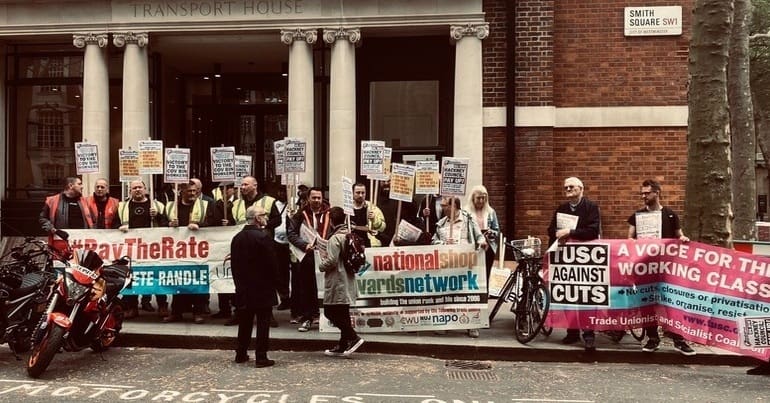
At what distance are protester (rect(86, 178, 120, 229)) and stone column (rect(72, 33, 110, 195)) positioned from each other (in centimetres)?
374

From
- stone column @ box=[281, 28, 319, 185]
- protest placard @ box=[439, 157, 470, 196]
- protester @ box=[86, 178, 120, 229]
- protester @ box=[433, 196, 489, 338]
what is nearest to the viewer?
protester @ box=[433, 196, 489, 338]

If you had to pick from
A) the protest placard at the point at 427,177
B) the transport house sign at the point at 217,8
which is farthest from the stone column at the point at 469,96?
the protest placard at the point at 427,177

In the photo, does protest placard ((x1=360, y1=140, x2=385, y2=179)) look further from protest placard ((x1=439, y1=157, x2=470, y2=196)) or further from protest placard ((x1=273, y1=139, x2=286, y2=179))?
protest placard ((x1=273, y1=139, x2=286, y2=179))

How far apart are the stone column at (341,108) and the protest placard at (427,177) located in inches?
141

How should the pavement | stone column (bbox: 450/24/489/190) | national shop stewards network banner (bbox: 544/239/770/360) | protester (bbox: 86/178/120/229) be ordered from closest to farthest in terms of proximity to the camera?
national shop stewards network banner (bbox: 544/239/770/360) → the pavement → protester (bbox: 86/178/120/229) → stone column (bbox: 450/24/489/190)

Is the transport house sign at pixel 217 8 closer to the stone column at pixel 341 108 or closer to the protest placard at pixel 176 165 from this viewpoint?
the stone column at pixel 341 108

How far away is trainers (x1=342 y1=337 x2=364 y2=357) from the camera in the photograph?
7184 mm

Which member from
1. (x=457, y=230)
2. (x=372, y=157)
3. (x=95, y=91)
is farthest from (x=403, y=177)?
(x=95, y=91)

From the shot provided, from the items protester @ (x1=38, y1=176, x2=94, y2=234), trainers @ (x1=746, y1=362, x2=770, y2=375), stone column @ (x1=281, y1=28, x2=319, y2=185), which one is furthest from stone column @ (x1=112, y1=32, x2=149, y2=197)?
trainers @ (x1=746, y1=362, x2=770, y2=375)

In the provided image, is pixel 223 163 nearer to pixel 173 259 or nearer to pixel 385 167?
pixel 173 259

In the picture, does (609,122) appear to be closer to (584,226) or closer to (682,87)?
(682,87)

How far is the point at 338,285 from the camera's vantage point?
23.4ft

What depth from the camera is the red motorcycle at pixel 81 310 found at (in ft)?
20.4

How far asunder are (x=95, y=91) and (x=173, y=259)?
569 centimetres
